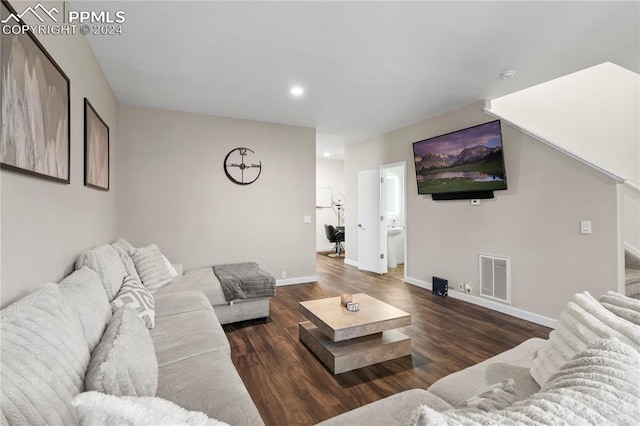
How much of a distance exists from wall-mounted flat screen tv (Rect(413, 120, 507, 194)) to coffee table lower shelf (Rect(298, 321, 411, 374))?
7.42 ft

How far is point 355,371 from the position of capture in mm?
2225

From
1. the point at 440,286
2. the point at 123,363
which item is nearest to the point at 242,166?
the point at 440,286

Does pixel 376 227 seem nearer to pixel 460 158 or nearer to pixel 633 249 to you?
pixel 460 158

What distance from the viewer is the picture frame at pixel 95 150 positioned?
7.47 feet

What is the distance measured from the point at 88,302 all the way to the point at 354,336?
167 cm

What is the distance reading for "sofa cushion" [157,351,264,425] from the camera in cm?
116

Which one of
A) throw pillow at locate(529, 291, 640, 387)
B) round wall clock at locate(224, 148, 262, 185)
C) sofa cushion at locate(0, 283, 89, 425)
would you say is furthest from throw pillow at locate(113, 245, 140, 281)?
throw pillow at locate(529, 291, 640, 387)

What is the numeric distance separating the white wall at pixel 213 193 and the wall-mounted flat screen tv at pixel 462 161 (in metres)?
1.83

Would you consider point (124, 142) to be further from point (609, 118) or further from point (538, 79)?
point (609, 118)

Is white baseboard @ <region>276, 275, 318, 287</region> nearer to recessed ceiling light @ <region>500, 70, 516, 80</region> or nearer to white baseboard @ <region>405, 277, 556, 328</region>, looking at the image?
white baseboard @ <region>405, 277, 556, 328</region>

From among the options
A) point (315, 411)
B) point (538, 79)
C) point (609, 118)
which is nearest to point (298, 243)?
point (315, 411)

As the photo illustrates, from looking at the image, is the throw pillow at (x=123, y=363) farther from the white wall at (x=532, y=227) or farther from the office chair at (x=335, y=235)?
the office chair at (x=335, y=235)

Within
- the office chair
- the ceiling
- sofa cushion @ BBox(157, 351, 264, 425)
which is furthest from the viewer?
the office chair

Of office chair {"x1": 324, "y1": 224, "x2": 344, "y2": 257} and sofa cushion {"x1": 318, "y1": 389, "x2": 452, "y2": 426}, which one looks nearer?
sofa cushion {"x1": 318, "y1": 389, "x2": 452, "y2": 426}
